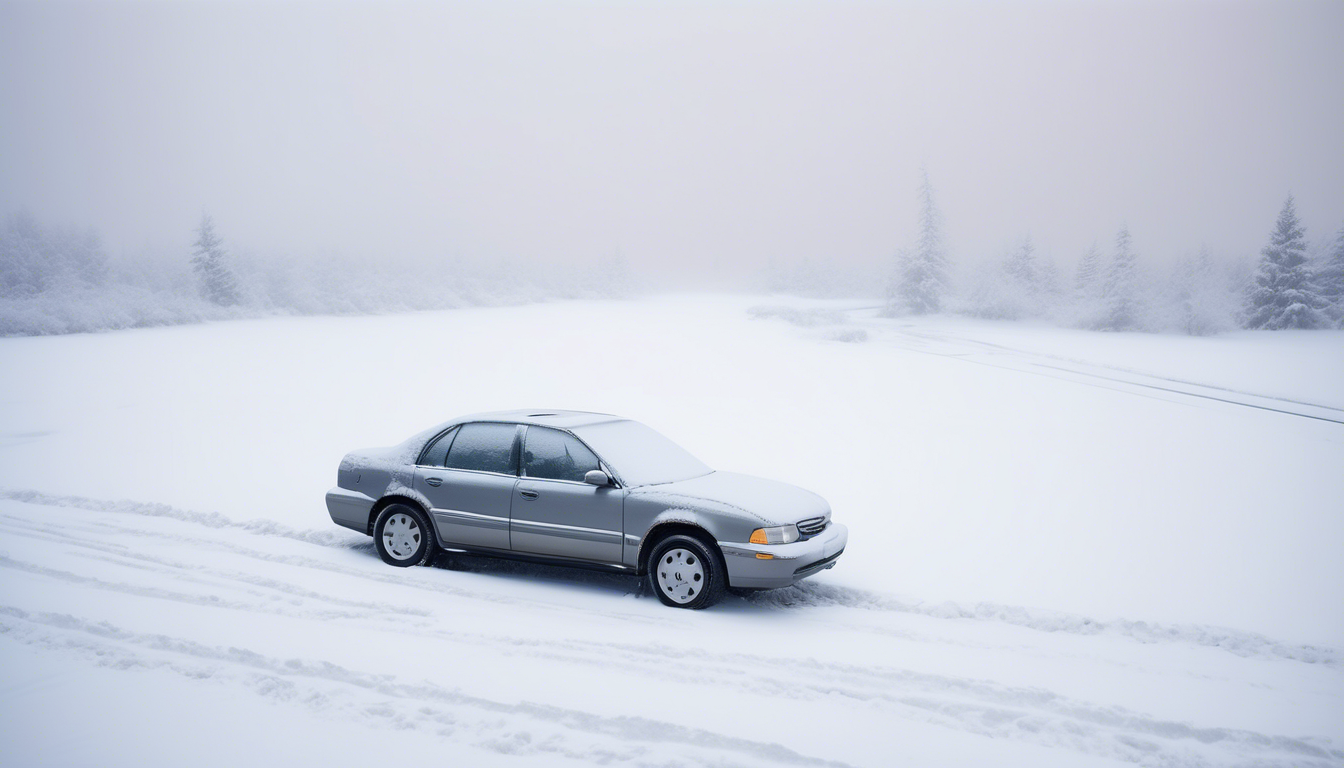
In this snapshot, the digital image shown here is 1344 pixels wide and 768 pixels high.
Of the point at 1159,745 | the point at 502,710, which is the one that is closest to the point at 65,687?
the point at 502,710

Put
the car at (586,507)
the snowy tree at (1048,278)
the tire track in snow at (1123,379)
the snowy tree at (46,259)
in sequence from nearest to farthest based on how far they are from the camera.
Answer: the car at (586,507) → the tire track in snow at (1123,379) → the snowy tree at (46,259) → the snowy tree at (1048,278)

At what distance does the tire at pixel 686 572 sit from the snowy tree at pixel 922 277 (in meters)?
38.0

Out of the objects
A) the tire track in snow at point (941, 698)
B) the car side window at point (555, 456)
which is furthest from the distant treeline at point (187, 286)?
the tire track in snow at point (941, 698)

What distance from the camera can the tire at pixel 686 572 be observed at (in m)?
6.29

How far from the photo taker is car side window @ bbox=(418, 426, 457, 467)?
7.55 metres

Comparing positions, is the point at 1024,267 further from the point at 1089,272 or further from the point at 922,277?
the point at 922,277

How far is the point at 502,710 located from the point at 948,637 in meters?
3.31

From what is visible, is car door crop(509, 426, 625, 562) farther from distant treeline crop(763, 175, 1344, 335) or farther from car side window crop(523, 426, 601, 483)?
distant treeline crop(763, 175, 1344, 335)

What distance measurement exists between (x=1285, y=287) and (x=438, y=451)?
3549 cm

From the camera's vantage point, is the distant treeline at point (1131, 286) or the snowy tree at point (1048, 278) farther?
the snowy tree at point (1048, 278)

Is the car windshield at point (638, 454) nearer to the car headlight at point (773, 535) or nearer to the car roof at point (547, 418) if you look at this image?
the car roof at point (547, 418)

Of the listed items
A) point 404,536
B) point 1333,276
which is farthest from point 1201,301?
point 404,536

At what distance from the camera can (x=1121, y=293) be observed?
1309 inches

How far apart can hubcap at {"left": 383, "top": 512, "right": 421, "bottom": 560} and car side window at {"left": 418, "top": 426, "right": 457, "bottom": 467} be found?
21.2 inches
